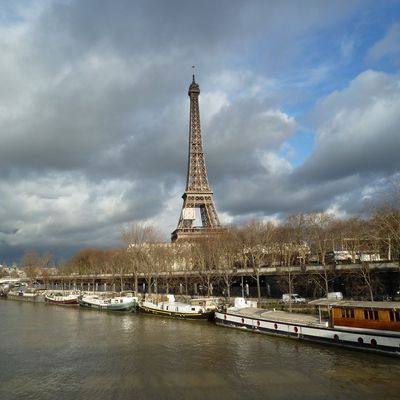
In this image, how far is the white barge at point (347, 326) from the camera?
27438mm

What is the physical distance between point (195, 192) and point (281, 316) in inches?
3502

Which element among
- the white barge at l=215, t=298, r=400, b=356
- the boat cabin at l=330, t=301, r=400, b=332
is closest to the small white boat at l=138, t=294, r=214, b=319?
the white barge at l=215, t=298, r=400, b=356

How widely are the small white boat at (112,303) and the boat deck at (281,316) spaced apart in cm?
2316

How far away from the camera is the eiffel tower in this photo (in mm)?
116750

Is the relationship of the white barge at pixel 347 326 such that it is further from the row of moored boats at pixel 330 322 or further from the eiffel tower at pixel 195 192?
the eiffel tower at pixel 195 192

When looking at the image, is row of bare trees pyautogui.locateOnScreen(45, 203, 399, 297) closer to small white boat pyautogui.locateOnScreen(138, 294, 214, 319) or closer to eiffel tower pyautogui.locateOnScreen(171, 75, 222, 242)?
small white boat pyautogui.locateOnScreen(138, 294, 214, 319)

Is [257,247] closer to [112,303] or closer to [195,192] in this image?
[112,303]

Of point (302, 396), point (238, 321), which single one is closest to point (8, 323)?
point (238, 321)

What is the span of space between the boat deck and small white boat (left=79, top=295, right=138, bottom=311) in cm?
2316

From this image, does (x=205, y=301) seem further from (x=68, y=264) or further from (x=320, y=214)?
(x=68, y=264)

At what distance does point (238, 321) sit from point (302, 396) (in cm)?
1895

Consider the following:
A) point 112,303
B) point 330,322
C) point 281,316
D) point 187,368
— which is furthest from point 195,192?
point 187,368

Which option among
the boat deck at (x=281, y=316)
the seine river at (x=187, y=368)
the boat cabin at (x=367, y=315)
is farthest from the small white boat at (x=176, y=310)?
the boat cabin at (x=367, y=315)

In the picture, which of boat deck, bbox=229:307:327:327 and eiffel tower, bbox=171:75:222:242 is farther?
eiffel tower, bbox=171:75:222:242
